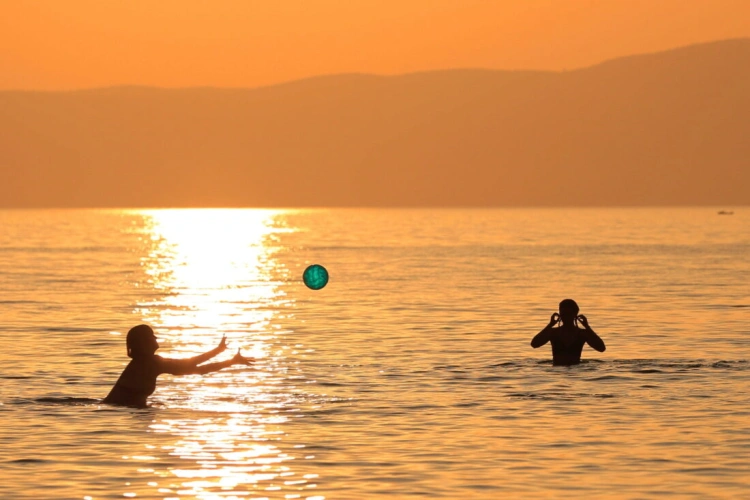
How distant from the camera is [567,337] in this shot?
24.2 m

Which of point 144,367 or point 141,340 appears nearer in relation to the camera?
point 141,340

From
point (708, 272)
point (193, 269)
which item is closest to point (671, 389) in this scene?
point (708, 272)

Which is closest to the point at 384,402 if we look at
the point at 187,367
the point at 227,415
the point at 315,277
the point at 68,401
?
the point at 227,415

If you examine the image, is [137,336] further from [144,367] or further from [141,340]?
[144,367]

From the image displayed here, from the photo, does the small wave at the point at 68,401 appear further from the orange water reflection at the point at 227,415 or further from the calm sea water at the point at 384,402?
the orange water reflection at the point at 227,415

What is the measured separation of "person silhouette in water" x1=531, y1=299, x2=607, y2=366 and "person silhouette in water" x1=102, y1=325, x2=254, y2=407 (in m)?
6.46

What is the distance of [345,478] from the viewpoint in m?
14.9

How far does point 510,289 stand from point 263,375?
92.9ft

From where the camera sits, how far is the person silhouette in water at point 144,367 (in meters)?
18.1

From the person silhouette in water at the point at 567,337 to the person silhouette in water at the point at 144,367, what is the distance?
6.46 meters

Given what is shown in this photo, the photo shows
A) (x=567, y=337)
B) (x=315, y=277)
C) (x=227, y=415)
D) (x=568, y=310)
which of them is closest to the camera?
(x=227, y=415)

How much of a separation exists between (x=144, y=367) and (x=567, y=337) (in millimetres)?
7892

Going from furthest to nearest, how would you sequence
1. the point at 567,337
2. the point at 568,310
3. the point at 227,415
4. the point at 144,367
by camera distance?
the point at 567,337, the point at 568,310, the point at 227,415, the point at 144,367

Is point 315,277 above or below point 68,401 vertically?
above
